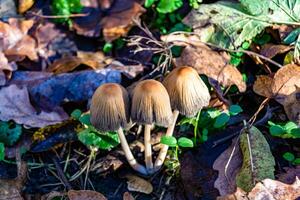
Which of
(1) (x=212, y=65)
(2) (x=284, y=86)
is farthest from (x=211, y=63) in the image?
(2) (x=284, y=86)

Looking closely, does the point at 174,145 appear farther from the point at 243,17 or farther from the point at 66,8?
the point at 66,8

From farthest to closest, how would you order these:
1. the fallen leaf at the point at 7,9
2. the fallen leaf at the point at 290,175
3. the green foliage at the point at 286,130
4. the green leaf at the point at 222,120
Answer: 1. the fallen leaf at the point at 7,9
2. the green leaf at the point at 222,120
3. the green foliage at the point at 286,130
4. the fallen leaf at the point at 290,175

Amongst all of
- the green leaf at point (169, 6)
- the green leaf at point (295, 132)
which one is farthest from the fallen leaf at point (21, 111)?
the green leaf at point (295, 132)

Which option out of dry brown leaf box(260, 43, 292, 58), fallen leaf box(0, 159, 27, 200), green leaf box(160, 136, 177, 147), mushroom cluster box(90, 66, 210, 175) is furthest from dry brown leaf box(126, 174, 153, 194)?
dry brown leaf box(260, 43, 292, 58)

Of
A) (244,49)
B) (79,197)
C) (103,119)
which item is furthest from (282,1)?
(79,197)

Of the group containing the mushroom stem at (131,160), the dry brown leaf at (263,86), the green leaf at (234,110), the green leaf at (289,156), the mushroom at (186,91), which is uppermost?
the mushroom at (186,91)

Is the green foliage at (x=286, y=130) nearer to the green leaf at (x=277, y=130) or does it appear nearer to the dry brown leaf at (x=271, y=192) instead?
the green leaf at (x=277, y=130)
